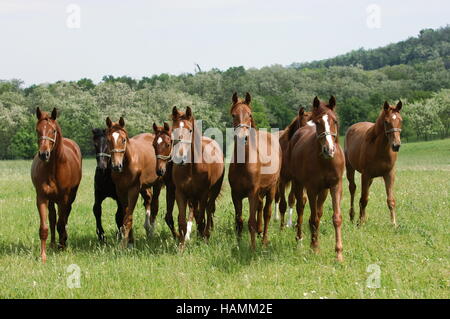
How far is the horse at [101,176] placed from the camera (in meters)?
8.23

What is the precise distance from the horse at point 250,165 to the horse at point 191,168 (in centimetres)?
50

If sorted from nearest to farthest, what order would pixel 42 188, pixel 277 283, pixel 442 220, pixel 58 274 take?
pixel 277 283
pixel 58 274
pixel 42 188
pixel 442 220

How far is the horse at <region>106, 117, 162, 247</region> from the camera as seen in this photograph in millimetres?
7664

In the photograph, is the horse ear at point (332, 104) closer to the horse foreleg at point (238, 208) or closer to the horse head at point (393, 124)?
the horse foreleg at point (238, 208)

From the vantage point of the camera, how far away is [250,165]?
298 inches

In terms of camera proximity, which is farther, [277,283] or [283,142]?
[283,142]

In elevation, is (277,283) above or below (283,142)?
below

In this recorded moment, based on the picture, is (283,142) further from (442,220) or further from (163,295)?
(163,295)

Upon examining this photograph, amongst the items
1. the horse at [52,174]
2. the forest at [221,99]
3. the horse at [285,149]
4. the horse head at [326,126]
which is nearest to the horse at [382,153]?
the horse at [285,149]

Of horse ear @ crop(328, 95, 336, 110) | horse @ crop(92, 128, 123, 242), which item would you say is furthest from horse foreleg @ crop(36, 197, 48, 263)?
horse ear @ crop(328, 95, 336, 110)
